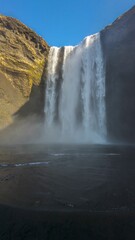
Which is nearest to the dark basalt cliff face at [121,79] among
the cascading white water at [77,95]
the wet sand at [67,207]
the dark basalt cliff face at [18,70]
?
the cascading white water at [77,95]

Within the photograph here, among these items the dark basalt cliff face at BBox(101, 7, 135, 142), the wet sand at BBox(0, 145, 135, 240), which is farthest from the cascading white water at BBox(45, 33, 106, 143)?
the wet sand at BBox(0, 145, 135, 240)

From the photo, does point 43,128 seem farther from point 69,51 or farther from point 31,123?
point 69,51

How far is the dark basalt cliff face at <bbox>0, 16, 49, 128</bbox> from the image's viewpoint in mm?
36500

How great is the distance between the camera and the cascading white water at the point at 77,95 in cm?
3559

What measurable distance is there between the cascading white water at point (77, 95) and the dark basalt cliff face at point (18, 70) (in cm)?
248

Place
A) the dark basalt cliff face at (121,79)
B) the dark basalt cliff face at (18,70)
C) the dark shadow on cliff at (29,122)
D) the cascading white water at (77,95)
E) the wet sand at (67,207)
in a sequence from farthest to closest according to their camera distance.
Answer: the dark basalt cliff face at (18,70)
the cascading white water at (77,95)
the dark shadow on cliff at (29,122)
the dark basalt cliff face at (121,79)
the wet sand at (67,207)

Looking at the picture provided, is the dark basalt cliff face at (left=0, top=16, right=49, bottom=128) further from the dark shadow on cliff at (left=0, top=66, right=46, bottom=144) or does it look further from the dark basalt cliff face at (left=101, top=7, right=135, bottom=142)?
the dark basalt cliff face at (left=101, top=7, right=135, bottom=142)

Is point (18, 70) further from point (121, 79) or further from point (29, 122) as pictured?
point (121, 79)

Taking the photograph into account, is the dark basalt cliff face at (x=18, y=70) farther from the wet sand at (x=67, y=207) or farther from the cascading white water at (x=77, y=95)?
the wet sand at (x=67, y=207)

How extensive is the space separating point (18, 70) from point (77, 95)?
35.9ft

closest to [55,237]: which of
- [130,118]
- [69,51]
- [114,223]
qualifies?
[114,223]

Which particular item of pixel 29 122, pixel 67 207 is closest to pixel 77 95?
pixel 29 122

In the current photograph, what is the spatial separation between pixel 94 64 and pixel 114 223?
117ft

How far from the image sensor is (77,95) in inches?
1524
